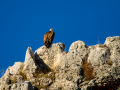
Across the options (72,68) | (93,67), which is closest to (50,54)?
(72,68)

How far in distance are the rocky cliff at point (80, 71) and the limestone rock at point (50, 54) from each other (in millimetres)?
1285

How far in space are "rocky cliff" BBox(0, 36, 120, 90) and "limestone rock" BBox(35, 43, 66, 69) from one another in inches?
50.6

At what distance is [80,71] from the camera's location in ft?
53.3

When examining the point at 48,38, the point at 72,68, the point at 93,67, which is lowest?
the point at 93,67

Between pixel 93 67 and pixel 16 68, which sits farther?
pixel 16 68

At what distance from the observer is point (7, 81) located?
17562 millimetres

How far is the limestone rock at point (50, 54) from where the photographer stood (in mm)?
20359

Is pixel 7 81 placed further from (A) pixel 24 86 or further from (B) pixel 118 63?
(B) pixel 118 63

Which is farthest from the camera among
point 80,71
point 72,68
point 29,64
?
point 29,64

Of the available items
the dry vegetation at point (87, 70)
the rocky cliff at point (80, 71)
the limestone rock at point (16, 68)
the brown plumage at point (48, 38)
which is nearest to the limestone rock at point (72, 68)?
the rocky cliff at point (80, 71)

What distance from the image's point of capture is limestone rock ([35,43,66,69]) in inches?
802

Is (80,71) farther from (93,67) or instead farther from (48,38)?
(48,38)

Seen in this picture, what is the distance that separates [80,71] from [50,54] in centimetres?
524

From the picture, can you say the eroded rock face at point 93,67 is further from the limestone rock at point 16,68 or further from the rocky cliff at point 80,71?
the limestone rock at point 16,68
